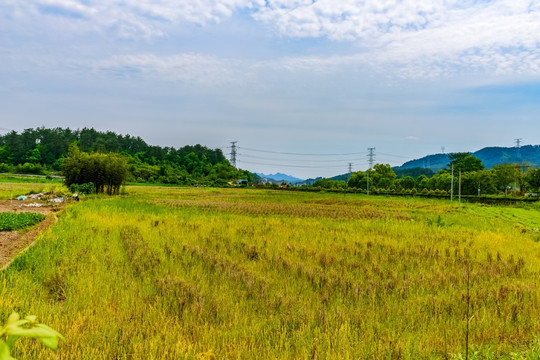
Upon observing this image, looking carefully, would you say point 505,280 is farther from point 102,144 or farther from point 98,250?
point 102,144

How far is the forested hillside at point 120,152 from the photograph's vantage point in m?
80.8

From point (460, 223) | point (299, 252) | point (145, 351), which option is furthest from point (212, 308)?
point (460, 223)

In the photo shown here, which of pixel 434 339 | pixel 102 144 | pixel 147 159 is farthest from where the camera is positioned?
pixel 147 159

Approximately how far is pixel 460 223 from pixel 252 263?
15.2 metres

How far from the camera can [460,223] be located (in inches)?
733

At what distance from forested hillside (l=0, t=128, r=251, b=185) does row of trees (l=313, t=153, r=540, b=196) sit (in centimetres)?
3399

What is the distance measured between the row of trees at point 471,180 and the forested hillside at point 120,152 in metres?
34.0

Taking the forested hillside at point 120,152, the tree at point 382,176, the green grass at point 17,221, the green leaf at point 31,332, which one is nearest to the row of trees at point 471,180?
the tree at point 382,176

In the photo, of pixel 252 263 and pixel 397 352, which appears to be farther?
pixel 252 263

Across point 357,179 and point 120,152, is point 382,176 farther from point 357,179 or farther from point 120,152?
point 120,152

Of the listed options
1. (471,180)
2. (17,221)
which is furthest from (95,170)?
(471,180)

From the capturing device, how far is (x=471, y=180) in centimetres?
6106

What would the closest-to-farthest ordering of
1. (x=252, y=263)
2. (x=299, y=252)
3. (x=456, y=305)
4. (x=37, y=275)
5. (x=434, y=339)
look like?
(x=434, y=339) < (x=456, y=305) < (x=37, y=275) < (x=252, y=263) < (x=299, y=252)

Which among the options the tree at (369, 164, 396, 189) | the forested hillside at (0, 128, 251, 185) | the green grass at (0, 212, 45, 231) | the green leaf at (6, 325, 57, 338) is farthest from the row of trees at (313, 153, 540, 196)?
the green leaf at (6, 325, 57, 338)
